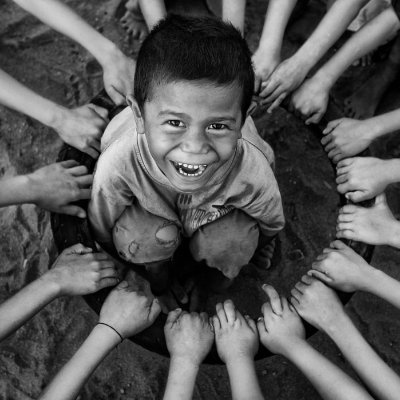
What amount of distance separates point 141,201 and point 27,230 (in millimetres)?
618

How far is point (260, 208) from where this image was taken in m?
1.16

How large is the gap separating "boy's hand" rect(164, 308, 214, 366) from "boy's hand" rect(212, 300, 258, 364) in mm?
34

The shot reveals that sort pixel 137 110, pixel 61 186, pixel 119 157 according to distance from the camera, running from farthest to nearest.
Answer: pixel 61 186, pixel 119 157, pixel 137 110

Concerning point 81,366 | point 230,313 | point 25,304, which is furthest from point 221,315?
point 25,304

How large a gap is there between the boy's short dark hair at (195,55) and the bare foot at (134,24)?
101 cm

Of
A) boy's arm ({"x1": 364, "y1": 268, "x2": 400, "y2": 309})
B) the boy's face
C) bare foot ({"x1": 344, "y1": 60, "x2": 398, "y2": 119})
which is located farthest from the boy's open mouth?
bare foot ({"x1": 344, "y1": 60, "x2": 398, "y2": 119})

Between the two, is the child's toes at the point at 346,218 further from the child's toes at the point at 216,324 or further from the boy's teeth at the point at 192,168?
the boy's teeth at the point at 192,168

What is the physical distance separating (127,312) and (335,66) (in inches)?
34.8

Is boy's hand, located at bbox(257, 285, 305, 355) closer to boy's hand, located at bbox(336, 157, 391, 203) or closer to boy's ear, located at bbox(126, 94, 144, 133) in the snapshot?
boy's hand, located at bbox(336, 157, 391, 203)

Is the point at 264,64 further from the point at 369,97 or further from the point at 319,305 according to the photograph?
the point at 319,305

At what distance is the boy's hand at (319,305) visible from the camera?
1.29 metres

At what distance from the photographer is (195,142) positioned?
86 centimetres

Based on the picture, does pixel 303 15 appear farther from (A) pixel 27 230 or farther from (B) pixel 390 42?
(A) pixel 27 230

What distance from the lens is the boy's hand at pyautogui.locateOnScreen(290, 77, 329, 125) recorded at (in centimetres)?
140
